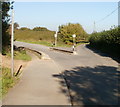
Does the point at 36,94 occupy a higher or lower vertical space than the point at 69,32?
lower

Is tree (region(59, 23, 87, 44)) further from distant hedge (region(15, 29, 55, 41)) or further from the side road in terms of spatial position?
the side road

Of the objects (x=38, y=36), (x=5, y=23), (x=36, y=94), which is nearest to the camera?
(x=36, y=94)

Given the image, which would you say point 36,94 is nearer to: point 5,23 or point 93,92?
point 93,92

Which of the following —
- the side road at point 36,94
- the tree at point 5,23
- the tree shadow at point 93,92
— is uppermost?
the tree at point 5,23

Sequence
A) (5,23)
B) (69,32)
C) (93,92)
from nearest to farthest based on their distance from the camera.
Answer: (93,92) → (5,23) → (69,32)

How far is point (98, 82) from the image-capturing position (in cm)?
923

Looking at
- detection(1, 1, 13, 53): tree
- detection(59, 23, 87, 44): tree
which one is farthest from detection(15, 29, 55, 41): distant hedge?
detection(1, 1, 13, 53): tree

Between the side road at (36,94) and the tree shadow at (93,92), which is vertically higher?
the side road at (36,94)

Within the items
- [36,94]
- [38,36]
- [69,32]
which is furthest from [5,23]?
[38,36]

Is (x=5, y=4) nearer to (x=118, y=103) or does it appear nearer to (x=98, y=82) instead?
(x=98, y=82)

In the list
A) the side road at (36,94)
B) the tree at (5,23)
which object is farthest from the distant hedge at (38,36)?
the side road at (36,94)

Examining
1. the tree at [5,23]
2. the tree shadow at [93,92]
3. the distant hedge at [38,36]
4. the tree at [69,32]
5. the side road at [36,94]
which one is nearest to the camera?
the side road at [36,94]

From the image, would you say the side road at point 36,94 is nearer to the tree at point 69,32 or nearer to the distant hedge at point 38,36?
the tree at point 69,32

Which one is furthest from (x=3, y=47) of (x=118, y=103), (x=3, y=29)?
(x=118, y=103)
